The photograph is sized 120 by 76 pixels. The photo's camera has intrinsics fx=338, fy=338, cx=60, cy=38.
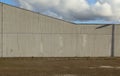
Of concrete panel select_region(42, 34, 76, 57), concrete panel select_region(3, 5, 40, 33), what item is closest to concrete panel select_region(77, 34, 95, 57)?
concrete panel select_region(42, 34, 76, 57)

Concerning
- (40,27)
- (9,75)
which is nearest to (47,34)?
(40,27)

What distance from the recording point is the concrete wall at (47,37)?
166ft

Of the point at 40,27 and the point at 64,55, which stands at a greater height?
the point at 40,27

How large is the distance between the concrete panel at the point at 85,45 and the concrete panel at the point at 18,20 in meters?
7.57

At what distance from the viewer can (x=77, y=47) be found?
51375mm

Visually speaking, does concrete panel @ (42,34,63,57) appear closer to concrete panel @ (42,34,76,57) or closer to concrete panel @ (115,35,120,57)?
concrete panel @ (42,34,76,57)

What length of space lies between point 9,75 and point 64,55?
29189 mm

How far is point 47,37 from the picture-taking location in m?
51.1

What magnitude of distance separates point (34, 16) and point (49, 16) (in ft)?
7.40

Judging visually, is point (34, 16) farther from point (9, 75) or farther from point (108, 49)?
point (9, 75)

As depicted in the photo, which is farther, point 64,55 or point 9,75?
point 64,55

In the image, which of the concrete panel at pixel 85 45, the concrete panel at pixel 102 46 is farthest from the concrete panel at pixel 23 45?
the concrete panel at pixel 102 46

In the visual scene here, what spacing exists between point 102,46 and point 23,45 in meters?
12.0

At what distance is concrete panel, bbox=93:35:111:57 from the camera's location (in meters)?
51.4
